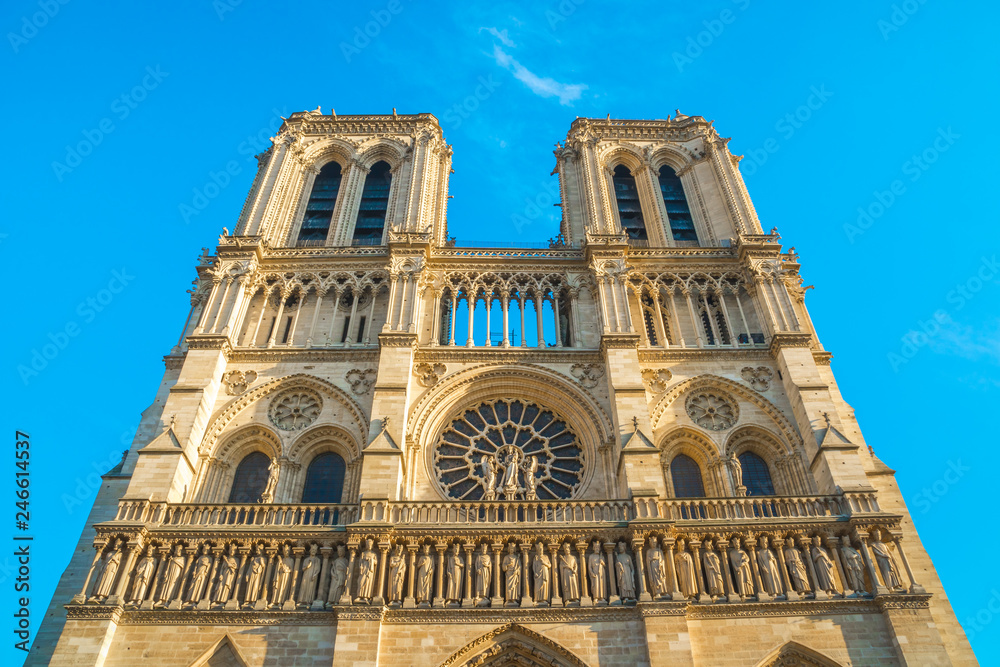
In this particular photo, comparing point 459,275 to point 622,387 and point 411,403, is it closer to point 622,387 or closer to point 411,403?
point 411,403

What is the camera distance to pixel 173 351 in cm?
2500

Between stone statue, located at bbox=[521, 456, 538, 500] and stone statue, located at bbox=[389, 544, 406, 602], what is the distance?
3788mm

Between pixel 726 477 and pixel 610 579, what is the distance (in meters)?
5.61

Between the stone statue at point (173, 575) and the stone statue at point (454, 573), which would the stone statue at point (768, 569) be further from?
the stone statue at point (173, 575)

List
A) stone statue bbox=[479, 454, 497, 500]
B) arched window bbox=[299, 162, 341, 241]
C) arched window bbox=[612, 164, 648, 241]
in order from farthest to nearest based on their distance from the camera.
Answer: arched window bbox=[612, 164, 648, 241], arched window bbox=[299, 162, 341, 241], stone statue bbox=[479, 454, 497, 500]

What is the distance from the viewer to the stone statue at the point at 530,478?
19.9 metres

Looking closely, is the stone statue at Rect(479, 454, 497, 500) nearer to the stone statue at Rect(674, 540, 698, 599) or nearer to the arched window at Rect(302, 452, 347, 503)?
the arched window at Rect(302, 452, 347, 503)

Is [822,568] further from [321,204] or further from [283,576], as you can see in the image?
[321,204]

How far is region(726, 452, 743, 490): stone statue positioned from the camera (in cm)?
2062

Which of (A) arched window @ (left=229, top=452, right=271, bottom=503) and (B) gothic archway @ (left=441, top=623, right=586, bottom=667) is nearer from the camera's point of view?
(B) gothic archway @ (left=441, top=623, right=586, bottom=667)

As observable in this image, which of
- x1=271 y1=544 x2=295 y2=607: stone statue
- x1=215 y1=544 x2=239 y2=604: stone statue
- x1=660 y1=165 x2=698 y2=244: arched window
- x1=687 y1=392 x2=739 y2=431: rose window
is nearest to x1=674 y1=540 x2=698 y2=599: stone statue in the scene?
x1=687 y1=392 x2=739 y2=431: rose window

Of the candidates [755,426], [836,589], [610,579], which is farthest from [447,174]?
[836,589]


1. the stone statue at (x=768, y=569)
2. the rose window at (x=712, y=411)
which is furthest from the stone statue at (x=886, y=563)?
the rose window at (x=712, y=411)

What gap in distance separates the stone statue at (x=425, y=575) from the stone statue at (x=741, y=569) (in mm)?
7142
